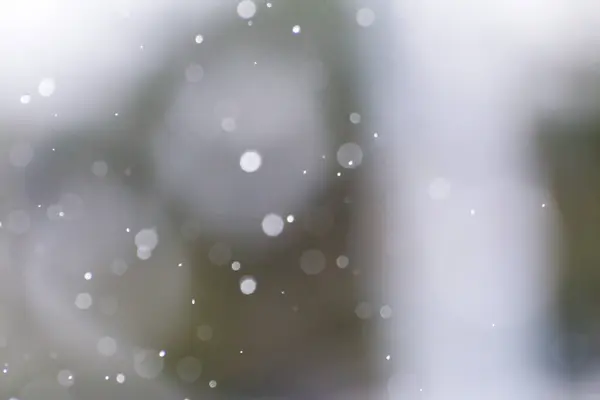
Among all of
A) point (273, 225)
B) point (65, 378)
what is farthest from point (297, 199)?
point (65, 378)

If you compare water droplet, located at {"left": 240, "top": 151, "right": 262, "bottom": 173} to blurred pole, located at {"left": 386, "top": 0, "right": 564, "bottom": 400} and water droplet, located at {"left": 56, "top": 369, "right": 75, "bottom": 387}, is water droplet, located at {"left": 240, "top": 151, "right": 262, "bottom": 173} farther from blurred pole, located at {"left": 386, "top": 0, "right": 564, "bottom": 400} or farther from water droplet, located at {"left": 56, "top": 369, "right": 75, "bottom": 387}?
water droplet, located at {"left": 56, "top": 369, "right": 75, "bottom": 387}

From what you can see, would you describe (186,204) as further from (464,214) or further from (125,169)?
(464,214)

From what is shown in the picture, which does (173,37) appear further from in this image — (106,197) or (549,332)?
(549,332)

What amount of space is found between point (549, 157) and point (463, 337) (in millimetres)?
178

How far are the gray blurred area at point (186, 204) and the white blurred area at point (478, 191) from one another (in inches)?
1.4

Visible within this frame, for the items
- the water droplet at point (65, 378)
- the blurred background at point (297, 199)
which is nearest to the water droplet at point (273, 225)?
the blurred background at point (297, 199)

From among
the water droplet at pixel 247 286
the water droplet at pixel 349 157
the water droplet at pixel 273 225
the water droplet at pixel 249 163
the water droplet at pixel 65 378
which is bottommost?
the water droplet at pixel 65 378

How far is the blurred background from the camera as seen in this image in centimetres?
46

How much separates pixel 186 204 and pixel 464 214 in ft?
0.81

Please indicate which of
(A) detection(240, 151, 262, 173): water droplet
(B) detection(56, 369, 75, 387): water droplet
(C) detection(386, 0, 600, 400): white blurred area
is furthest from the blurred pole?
(B) detection(56, 369, 75, 387): water droplet

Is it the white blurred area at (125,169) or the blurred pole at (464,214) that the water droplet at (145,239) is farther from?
the blurred pole at (464,214)

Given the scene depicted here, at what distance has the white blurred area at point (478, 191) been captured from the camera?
46cm

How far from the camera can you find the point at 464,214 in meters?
0.47

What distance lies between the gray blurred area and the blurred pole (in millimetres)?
34
